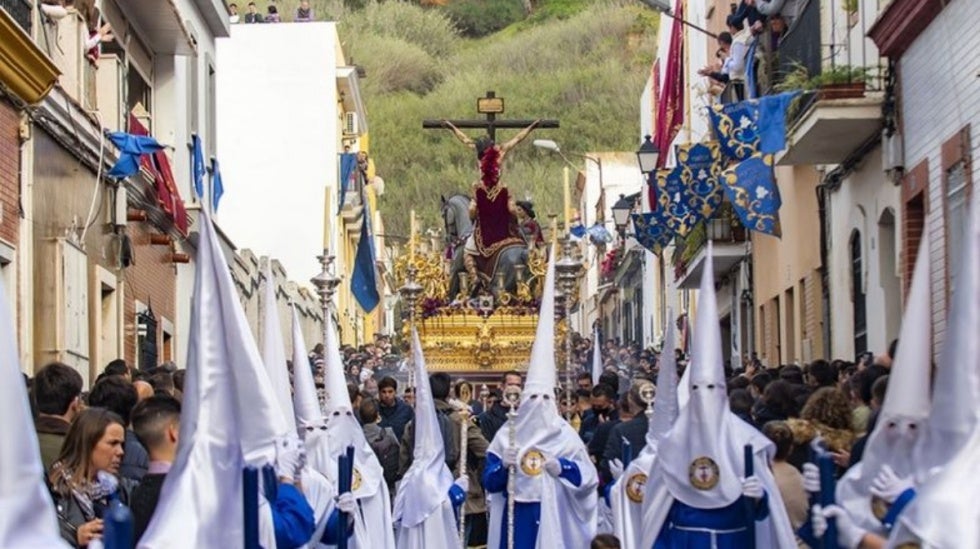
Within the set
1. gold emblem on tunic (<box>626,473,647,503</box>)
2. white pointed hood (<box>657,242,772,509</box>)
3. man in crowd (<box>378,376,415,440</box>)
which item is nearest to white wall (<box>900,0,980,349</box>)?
man in crowd (<box>378,376,415,440</box>)

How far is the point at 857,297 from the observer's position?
2344 cm

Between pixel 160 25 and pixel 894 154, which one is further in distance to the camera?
pixel 160 25

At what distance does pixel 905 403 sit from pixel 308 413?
478cm

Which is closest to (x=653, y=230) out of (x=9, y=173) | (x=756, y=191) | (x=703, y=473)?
(x=756, y=191)

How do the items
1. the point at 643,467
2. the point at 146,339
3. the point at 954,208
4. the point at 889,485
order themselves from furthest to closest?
the point at 146,339, the point at 954,208, the point at 643,467, the point at 889,485

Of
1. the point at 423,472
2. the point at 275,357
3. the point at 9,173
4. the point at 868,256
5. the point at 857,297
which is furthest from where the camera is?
the point at 857,297

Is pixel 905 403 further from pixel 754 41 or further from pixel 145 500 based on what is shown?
pixel 754 41

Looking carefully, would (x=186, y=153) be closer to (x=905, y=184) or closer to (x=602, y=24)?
(x=905, y=184)

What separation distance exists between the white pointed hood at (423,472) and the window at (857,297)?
880cm

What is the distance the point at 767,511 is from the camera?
10.6m

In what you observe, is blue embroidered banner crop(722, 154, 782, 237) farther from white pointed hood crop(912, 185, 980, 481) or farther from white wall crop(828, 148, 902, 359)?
white pointed hood crop(912, 185, 980, 481)

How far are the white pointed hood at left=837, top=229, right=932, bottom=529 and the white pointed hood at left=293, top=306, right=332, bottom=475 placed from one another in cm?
438

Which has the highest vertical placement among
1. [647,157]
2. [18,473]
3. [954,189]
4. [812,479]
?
[647,157]

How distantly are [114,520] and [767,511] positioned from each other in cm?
502
